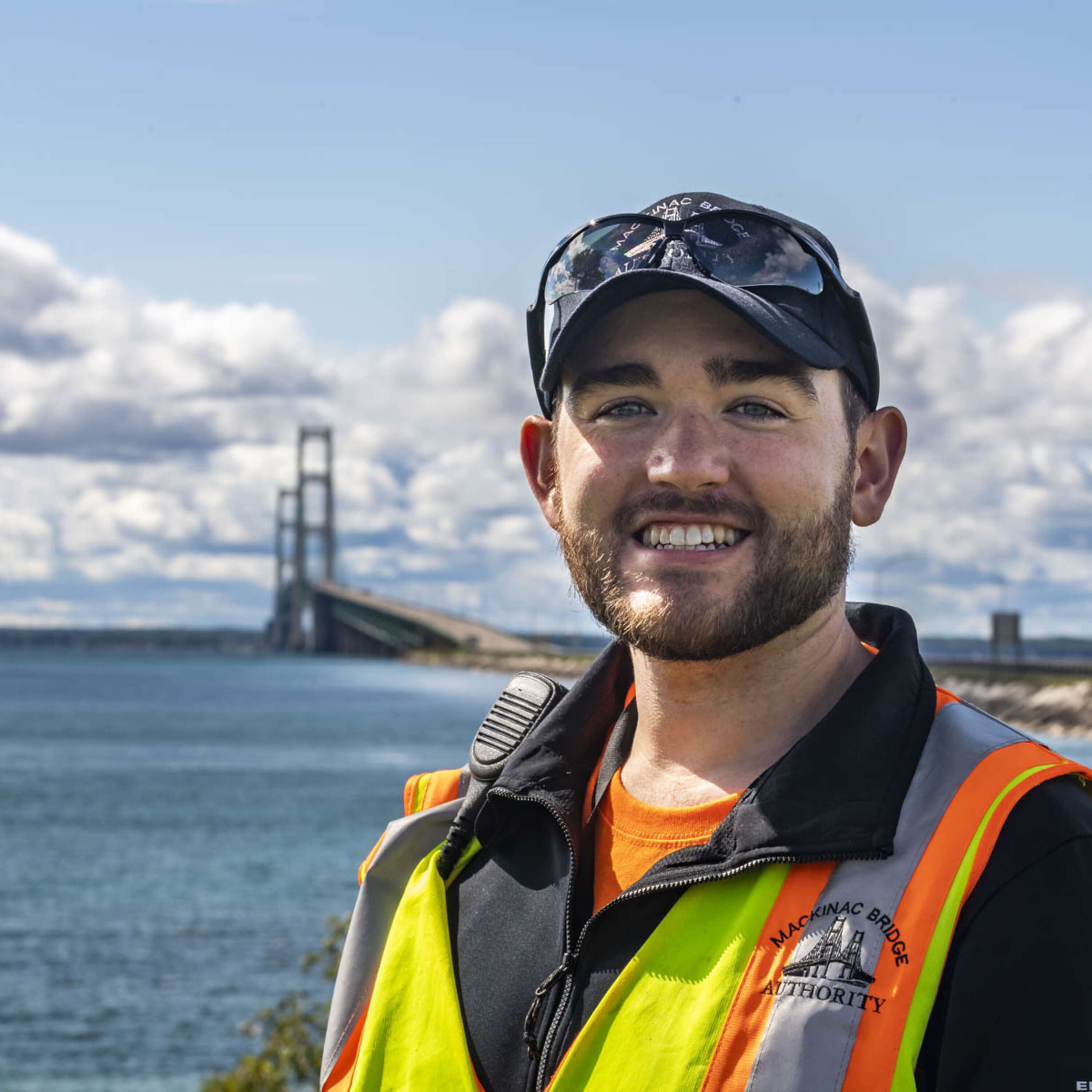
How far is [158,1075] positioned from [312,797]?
19.7 m

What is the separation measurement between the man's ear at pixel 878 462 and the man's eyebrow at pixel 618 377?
0.31 metres

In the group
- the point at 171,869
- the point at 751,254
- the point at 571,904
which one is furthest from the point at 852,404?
the point at 171,869

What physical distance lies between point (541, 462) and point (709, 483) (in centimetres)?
40

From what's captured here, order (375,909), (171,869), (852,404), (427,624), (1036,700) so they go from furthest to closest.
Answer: (427,624) → (1036,700) → (171,869) → (375,909) → (852,404)

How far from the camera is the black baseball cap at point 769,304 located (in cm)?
164

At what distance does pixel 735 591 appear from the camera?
5.46 feet

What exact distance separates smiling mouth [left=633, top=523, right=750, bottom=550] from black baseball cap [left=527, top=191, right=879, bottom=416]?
0.72 feet

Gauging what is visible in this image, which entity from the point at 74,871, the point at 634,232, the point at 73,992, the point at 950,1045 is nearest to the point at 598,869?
the point at 950,1045

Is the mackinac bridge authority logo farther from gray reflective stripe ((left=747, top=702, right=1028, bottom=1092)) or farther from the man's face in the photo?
the man's face

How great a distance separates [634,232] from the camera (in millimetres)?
1827

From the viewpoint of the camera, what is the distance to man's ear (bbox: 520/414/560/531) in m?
1.98

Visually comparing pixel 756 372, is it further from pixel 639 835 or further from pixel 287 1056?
pixel 287 1056

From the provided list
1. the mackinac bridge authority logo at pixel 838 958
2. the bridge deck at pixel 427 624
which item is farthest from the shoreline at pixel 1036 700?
the bridge deck at pixel 427 624

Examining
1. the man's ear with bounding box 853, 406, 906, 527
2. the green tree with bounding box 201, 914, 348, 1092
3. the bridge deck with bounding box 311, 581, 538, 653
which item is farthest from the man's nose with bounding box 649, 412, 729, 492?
Answer: the bridge deck with bounding box 311, 581, 538, 653
